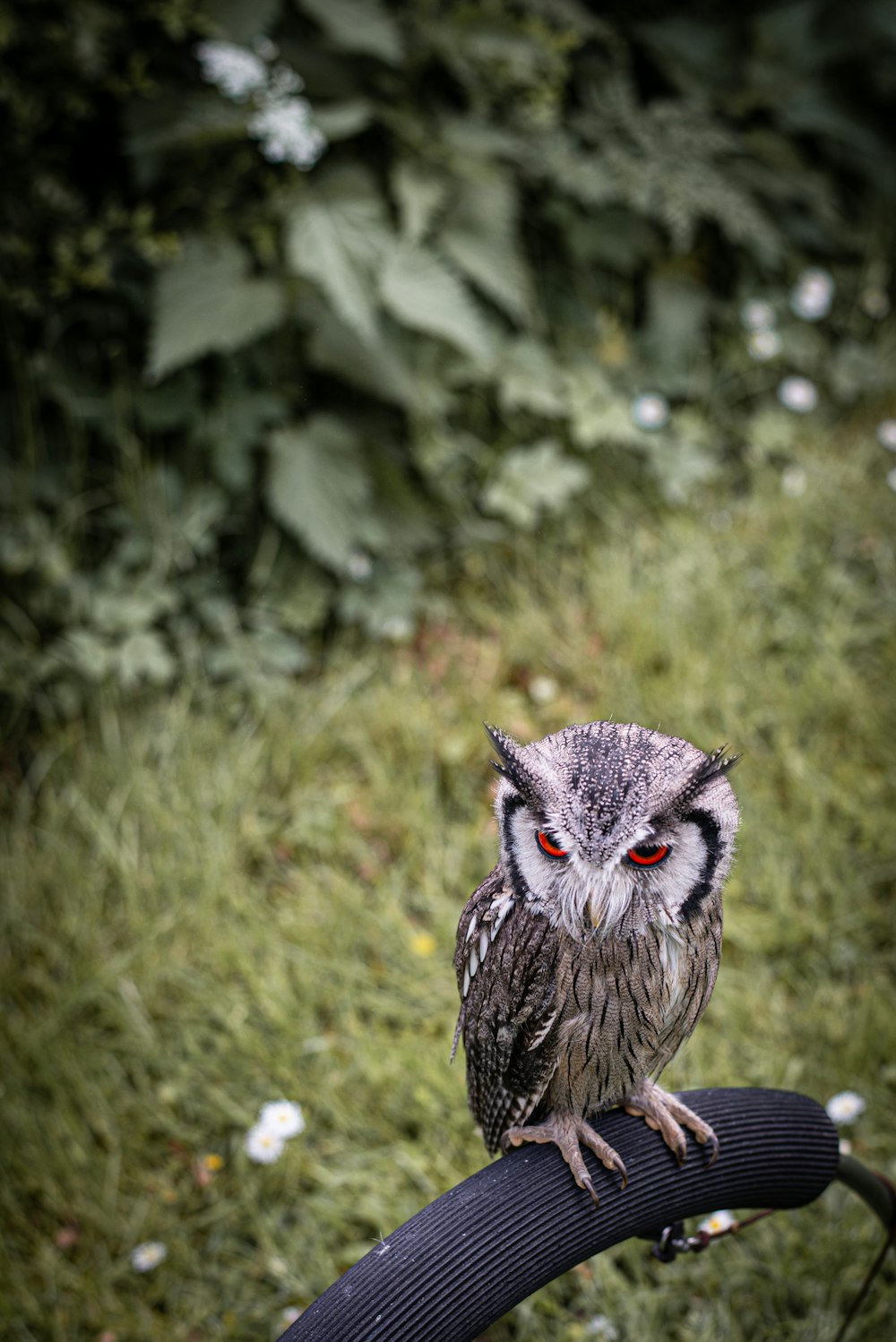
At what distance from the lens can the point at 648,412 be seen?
3.23m

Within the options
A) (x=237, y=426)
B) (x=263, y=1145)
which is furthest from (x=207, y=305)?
(x=263, y=1145)

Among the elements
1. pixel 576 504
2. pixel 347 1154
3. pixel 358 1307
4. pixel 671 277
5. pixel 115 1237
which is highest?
pixel 358 1307

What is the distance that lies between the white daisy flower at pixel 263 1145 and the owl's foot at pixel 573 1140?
Result: 2.36ft

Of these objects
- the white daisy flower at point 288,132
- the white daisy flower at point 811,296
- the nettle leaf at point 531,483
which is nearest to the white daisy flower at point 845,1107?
the nettle leaf at point 531,483

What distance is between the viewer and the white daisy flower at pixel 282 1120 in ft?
6.20

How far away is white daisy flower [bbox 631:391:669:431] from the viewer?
3.23 metres

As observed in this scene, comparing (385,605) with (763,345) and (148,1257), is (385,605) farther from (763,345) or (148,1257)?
(148,1257)

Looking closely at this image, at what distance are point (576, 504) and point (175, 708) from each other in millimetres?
1361

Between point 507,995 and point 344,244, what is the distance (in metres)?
1.96

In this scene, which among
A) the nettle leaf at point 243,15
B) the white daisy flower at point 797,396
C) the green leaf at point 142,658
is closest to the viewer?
the nettle leaf at point 243,15

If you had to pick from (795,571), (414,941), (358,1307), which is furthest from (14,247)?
(358,1307)

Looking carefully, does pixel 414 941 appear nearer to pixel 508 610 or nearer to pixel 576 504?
pixel 508 610

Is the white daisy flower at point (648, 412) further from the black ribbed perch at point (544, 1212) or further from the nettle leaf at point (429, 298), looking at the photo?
the black ribbed perch at point (544, 1212)

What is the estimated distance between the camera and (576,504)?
Result: 3.29 metres
